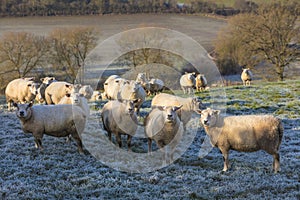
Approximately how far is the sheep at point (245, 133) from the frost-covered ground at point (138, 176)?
1.99 ft

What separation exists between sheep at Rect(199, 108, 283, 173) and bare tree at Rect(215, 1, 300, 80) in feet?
84.2

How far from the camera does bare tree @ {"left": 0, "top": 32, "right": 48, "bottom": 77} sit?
114 ft

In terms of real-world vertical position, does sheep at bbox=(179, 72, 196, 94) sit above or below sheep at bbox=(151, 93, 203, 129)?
below

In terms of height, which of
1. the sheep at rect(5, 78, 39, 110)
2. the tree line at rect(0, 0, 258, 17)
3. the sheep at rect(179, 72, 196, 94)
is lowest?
the sheep at rect(179, 72, 196, 94)

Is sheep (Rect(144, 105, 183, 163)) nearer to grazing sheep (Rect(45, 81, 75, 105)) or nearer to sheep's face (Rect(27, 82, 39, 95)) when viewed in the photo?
grazing sheep (Rect(45, 81, 75, 105))

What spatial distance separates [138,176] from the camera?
9.12m

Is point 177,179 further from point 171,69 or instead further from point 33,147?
point 171,69

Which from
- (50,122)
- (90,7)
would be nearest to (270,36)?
(90,7)

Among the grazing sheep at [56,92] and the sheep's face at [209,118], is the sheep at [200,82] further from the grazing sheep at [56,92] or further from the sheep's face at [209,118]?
the sheep's face at [209,118]

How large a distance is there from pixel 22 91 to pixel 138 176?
426 inches

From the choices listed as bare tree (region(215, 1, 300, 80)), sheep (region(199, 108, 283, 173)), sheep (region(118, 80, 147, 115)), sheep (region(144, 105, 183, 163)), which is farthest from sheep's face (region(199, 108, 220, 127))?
bare tree (region(215, 1, 300, 80))

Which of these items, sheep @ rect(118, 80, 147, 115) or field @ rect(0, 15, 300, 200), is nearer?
field @ rect(0, 15, 300, 200)

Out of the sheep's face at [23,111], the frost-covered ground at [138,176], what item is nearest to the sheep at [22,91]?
the frost-covered ground at [138,176]

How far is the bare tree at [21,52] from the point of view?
3466 cm
